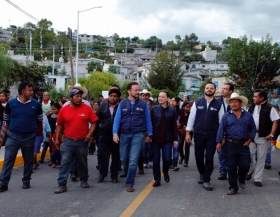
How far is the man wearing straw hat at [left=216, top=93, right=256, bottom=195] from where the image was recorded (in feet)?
26.3

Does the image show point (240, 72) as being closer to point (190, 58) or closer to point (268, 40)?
point (268, 40)

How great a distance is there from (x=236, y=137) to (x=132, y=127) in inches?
75.4

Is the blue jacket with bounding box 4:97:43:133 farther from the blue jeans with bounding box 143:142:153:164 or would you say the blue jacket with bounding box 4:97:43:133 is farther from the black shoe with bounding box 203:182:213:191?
the blue jeans with bounding box 143:142:153:164

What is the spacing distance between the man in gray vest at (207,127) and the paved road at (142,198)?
19.3 inches

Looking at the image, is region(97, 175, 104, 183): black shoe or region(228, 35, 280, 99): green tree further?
region(228, 35, 280, 99): green tree

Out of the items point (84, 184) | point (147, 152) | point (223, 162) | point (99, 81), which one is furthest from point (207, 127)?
point (99, 81)

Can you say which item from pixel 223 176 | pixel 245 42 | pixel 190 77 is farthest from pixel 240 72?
pixel 190 77

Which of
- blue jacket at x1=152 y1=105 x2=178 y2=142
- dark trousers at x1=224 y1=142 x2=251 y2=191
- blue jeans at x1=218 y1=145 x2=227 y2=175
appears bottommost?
blue jeans at x1=218 y1=145 x2=227 y2=175

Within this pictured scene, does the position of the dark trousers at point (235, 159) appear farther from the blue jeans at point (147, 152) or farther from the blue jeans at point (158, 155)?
the blue jeans at point (147, 152)

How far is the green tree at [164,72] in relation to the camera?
53.1 metres

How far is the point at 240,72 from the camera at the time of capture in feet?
115

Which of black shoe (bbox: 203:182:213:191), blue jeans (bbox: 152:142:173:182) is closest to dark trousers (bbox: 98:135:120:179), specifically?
blue jeans (bbox: 152:142:173:182)

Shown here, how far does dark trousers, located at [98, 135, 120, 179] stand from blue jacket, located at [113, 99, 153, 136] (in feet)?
2.73

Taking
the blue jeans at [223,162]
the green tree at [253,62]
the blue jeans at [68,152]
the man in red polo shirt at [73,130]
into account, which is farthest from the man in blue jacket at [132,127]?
the green tree at [253,62]
